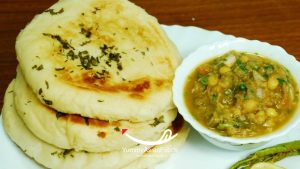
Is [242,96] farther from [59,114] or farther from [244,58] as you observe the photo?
[59,114]

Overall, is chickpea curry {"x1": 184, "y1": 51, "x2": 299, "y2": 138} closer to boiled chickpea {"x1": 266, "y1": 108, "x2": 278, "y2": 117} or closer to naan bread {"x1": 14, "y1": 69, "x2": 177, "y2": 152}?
boiled chickpea {"x1": 266, "y1": 108, "x2": 278, "y2": 117}

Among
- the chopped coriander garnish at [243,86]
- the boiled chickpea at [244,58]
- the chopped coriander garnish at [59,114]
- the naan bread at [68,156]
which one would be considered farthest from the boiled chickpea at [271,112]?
the chopped coriander garnish at [59,114]

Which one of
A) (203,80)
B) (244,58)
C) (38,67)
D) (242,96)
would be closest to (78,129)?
(38,67)

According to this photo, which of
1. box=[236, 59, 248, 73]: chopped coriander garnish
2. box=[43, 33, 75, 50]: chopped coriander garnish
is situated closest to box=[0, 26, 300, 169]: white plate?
box=[236, 59, 248, 73]: chopped coriander garnish

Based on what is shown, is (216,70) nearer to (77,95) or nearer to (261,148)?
(261,148)

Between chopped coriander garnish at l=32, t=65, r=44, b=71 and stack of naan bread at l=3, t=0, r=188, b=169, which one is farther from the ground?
chopped coriander garnish at l=32, t=65, r=44, b=71

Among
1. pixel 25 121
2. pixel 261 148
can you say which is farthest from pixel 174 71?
pixel 25 121
